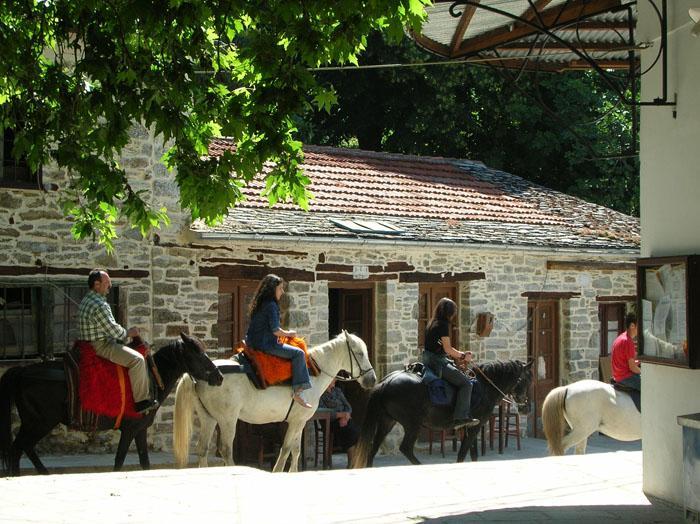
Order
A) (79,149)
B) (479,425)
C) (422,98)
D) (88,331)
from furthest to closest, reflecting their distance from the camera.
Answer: (422,98) < (479,425) < (88,331) < (79,149)

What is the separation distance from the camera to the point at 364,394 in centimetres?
1544

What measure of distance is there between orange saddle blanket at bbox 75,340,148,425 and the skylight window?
4.81 m

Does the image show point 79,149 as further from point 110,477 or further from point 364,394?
point 364,394

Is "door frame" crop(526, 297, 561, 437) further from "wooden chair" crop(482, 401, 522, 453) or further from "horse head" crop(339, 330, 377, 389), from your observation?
"horse head" crop(339, 330, 377, 389)

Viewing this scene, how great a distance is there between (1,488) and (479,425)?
660 cm

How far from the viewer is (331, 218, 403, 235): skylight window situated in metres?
15.5

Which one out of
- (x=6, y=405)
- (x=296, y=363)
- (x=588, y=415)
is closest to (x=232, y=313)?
(x=296, y=363)

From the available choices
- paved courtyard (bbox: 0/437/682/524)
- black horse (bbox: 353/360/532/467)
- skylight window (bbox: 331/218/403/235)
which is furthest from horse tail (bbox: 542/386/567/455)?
skylight window (bbox: 331/218/403/235)

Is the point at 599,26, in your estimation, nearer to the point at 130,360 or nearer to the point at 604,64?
the point at 604,64

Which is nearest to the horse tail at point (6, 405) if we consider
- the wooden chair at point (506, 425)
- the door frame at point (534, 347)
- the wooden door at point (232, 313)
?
the wooden door at point (232, 313)

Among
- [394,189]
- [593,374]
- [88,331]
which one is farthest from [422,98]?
[88,331]

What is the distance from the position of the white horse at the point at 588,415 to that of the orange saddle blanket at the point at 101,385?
4.86 metres

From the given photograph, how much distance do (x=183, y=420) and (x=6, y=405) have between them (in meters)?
1.81

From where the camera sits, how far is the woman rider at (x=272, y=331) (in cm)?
1167
